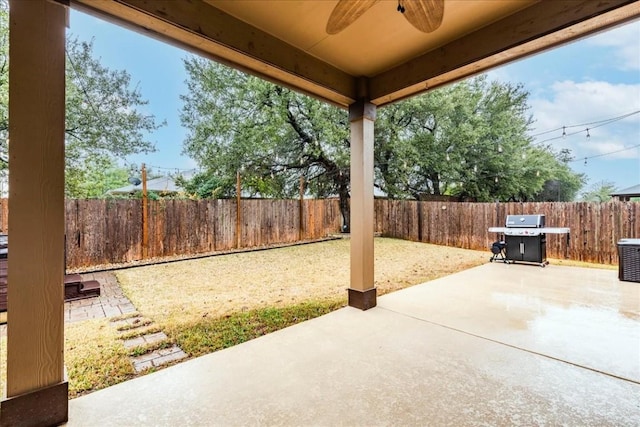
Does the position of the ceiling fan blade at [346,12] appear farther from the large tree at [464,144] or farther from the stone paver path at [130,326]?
the large tree at [464,144]

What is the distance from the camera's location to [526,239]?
584 cm

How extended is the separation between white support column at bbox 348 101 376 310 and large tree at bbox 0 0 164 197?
20.7ft

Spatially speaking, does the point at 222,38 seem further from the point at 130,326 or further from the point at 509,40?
the point at 130,326

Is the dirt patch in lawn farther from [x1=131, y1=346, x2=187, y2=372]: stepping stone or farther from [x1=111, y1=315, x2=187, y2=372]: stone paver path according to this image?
[x1=131, y1=346, x2=187, y2=372]: stepping stone

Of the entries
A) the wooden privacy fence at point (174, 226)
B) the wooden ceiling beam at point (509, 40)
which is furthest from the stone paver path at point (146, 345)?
the wooden privacy fence at point (174, 226)

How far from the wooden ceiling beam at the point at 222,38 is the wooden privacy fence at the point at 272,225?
16.8 feet

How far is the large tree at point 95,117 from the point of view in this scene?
6184 mm

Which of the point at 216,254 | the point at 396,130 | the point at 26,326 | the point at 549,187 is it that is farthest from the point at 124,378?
the point at 549,187

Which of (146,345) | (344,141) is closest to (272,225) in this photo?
(344,141)

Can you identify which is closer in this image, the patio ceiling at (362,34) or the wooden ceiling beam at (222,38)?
the wooden ceiling beam at (222,38)

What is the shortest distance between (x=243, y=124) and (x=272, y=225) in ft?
11.0

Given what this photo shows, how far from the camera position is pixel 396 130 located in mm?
10641

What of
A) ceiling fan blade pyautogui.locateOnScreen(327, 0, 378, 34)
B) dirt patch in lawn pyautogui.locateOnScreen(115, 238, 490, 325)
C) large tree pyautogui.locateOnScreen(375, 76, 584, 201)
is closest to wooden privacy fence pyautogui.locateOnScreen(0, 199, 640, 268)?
dirt patch in lawn pyautogui.locateOnScreen(115, 238, 490, 325)

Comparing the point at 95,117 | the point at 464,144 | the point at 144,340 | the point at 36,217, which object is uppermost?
the point at 464,144
